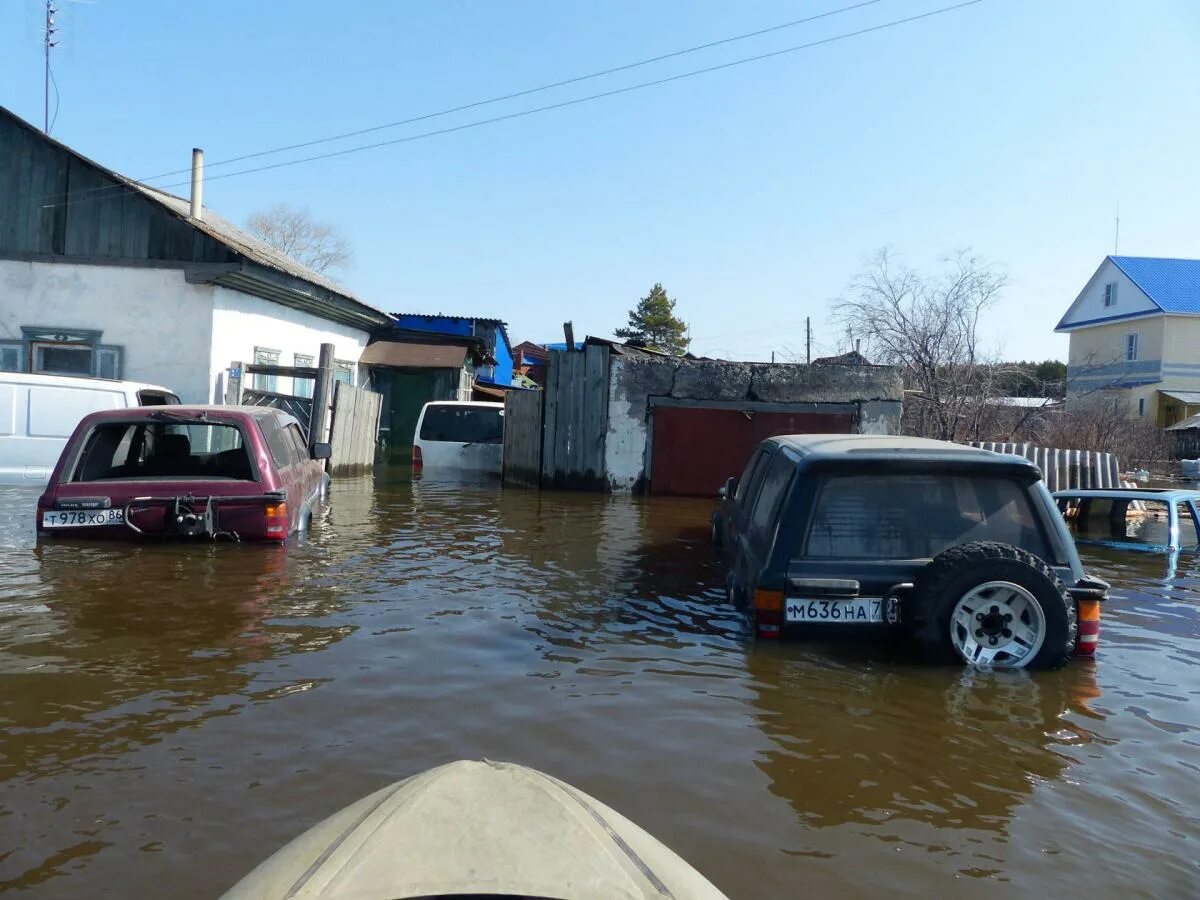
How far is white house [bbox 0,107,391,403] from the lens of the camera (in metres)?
15.7

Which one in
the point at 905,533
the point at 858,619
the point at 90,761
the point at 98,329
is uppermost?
the point at 98,329

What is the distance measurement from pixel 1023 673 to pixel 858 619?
1024mm

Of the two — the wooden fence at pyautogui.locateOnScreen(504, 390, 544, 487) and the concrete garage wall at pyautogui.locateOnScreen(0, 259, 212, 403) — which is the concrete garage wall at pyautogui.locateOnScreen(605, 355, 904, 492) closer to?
the wooden fence at pyautogui.locateOnScreen(504, 390, 544, 487)

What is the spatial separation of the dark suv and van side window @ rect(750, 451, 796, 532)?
9 cm

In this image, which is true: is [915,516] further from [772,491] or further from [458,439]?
[458,439]

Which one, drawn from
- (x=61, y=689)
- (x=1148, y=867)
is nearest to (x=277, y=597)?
(x=61, y=689)

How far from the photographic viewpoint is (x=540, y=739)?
4453 mm

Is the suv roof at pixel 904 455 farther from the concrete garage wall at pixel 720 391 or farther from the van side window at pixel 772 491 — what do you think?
the concrete garage wall at pixel 720 391

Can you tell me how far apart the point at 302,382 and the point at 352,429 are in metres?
2.26

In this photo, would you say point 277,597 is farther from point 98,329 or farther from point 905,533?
point 98,329

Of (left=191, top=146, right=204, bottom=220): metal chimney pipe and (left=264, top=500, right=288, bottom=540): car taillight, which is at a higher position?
(left=191, top=146, right=204, bottom=220): metal chimney pipe

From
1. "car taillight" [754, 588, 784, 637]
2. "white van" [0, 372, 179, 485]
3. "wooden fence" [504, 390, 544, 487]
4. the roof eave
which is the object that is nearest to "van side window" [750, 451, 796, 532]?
"car taillight" [754, 588, 784, 637]

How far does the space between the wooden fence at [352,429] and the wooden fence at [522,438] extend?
10.4 feet

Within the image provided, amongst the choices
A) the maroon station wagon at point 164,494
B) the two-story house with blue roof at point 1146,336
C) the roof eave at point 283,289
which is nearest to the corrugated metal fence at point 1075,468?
the maroon station wagon at point 164,494
